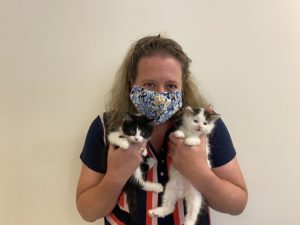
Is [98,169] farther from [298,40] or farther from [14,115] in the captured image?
[298,40]

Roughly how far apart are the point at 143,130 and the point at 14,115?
0.81m

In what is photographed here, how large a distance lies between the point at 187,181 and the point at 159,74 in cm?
45

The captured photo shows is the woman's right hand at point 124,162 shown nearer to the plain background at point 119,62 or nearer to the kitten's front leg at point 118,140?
the kitten's front leg at point 118,140

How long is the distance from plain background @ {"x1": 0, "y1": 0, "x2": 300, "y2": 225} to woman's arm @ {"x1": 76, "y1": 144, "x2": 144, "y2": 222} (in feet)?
1.42

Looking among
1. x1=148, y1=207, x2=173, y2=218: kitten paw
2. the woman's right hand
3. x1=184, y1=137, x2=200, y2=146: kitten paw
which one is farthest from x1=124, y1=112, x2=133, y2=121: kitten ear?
x1=148, y1=207, x2=173, y2=218: kitten paw

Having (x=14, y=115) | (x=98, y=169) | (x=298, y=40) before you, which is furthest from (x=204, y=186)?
(x=14, y=115)

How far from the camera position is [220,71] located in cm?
172

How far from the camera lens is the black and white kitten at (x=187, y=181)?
4.44ft

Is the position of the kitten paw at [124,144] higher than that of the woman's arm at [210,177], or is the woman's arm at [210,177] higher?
the kitten paw at [124,144]

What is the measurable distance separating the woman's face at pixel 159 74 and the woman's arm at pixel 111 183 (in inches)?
9.8

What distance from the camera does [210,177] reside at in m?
1.33

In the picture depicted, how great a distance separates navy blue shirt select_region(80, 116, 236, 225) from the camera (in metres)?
1.37

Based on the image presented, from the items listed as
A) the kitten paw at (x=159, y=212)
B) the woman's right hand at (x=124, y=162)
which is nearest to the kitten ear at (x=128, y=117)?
the woman's right hand at (x=124, y=162)

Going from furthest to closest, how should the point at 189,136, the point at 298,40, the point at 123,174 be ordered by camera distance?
the point at 298,40 → the point at 189,136 → the point at 123,174
